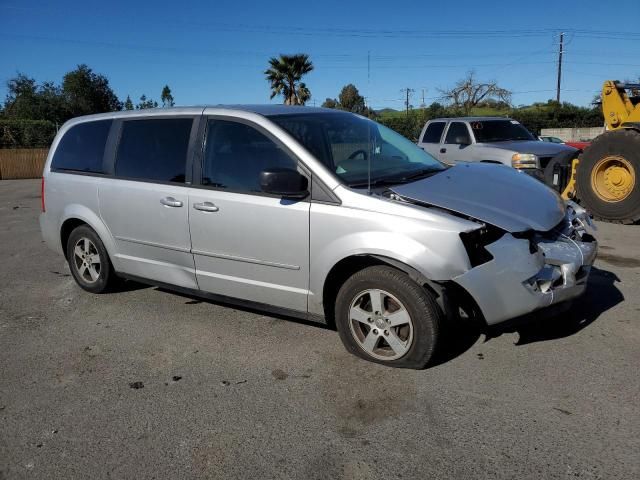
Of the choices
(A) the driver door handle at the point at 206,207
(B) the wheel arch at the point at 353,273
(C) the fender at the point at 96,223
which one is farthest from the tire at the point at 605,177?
(C) the fender at the point at 96,223

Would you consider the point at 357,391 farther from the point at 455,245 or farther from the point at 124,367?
the point at 124,367

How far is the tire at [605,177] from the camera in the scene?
8039 mm

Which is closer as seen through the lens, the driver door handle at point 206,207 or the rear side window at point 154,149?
the driver door handle at point 206,207

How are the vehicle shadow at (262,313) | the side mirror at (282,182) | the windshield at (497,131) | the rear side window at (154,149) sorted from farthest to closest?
the windshield at (497,131)
the rear side window at (154,149)
the vehicle shadow at (262,313)
the side mirror at (282,182)

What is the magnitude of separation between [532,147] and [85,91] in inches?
1860

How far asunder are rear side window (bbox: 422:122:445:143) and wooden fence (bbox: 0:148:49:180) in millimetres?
17769

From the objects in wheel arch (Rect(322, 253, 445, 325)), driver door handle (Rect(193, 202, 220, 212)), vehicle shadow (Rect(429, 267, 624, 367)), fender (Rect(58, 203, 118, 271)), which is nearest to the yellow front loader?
vehicle shadow (Rect(429, 267, 624, 367))

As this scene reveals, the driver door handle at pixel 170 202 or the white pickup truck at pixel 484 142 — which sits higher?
the white pickup truck at pixel 484 142

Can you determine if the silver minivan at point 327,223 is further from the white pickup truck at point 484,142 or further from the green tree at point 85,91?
the green tree at point 85,91

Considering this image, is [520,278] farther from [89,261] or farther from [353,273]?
[89,261]

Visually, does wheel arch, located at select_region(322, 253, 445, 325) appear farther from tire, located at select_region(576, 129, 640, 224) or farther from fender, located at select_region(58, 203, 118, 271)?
tire, located at select_region(576, 129, 640, 224)

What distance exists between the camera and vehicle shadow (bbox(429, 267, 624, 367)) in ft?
10.9

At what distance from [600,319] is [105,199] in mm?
4300

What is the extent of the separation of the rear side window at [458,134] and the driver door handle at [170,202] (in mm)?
7399
